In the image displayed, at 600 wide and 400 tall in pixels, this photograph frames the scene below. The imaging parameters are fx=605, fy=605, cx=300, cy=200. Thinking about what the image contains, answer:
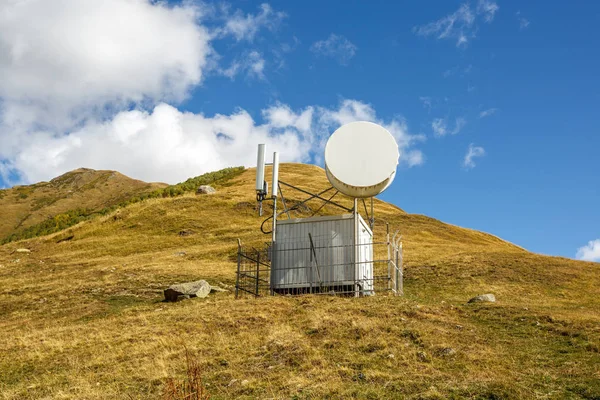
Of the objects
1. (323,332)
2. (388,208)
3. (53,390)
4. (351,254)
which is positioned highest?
(388,208)

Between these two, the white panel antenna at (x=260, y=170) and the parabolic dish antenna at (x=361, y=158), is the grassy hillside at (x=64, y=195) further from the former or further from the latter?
the parabolic dish antenna at (x=361, y=158)

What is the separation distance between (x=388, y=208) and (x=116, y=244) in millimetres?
30374

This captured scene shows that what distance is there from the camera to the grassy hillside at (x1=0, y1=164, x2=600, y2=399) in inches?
475

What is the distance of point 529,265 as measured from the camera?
35188 millimetres

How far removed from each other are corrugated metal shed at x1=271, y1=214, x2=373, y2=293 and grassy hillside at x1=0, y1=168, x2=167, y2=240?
92754 millimetres

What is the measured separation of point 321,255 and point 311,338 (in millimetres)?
7546

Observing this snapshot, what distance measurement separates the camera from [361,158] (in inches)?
928

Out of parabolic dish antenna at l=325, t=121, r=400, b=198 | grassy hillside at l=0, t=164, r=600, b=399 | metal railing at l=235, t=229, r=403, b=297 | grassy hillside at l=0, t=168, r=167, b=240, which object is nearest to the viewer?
grassy hillside at l=0, t=164, r=600, b=399

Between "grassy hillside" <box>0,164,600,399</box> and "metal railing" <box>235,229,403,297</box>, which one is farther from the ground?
"metal railing" <box>235,229,403,297</box>

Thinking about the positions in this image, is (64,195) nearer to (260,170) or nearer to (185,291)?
(185,291)

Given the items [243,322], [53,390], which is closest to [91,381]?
[53,390]

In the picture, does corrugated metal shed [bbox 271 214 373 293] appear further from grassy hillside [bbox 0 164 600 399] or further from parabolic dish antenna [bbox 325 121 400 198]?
grassy hillside [bbox 0 164 600 399]

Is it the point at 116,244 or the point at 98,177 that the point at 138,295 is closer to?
the point at 116,244

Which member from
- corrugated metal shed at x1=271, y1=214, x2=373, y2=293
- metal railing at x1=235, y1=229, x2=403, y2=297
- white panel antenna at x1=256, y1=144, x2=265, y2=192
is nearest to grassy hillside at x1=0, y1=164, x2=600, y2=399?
metal railing at x1=235, y1=229, x2=403, y2=297
